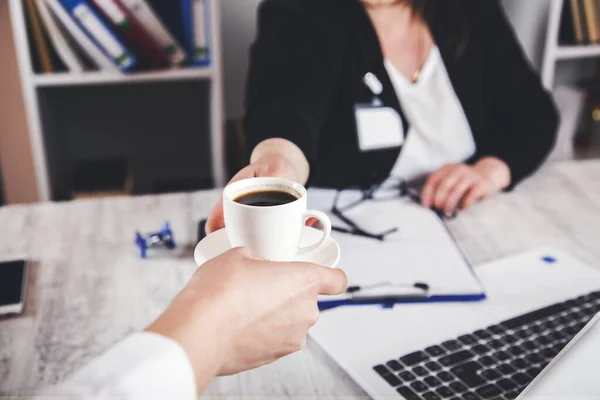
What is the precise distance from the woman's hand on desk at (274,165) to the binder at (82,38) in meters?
1.01

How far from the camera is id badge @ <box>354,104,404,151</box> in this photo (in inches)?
55.4

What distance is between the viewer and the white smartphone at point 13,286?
86 cm

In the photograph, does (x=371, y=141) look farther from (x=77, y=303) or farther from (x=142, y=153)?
(x=142, y=153)

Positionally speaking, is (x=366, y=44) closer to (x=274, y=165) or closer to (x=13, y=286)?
(x=274, y=165)

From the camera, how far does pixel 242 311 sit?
582 millimetres

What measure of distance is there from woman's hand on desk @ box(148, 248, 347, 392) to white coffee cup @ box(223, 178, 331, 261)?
0.04 meters

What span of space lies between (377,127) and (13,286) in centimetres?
85

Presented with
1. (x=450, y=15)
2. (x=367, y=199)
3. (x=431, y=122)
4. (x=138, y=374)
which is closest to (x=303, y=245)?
(x=138, y=374)

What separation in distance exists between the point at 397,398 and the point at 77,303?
1.64ft

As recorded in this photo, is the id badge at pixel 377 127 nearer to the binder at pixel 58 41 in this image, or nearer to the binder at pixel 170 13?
the binder at pixel 170 13

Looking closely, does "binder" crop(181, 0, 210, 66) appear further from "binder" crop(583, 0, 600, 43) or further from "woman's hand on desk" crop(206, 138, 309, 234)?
"binder" crop(583, 0, 600, 43)

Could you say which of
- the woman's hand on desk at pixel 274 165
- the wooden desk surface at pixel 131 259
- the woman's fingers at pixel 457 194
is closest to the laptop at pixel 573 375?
the wooden desk surface at pixel 131 259

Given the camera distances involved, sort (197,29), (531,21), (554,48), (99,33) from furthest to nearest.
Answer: (531,21)
(554,48)
(197,29)
(99,33)

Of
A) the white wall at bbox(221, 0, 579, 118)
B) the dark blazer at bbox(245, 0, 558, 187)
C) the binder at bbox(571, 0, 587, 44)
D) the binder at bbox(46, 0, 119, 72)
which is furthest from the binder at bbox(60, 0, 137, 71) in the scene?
the binder at bbox(571, 0, 587, 44)
